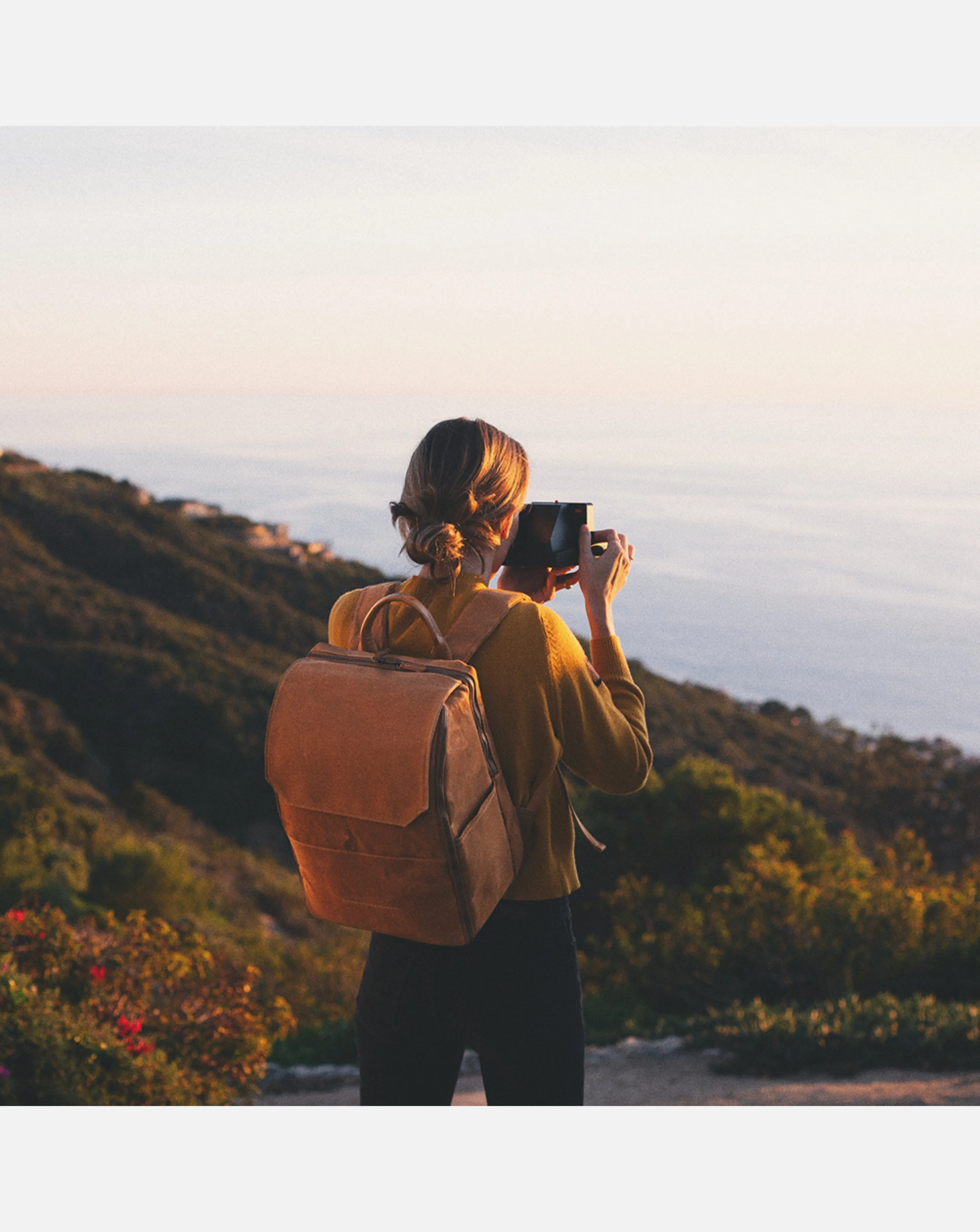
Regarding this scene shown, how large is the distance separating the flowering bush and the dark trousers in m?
1.80

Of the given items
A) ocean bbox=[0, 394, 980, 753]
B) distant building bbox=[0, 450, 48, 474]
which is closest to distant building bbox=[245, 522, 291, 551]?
distant building bbox=[0, 450, 48, 474]

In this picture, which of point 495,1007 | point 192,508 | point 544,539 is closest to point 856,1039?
point 495,1007

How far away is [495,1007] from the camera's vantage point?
1308mm

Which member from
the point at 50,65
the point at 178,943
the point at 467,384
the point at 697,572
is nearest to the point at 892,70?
the point at 50,65

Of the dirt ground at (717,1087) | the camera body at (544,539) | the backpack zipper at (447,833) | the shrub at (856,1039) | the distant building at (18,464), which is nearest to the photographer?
the backpack zipper at (447,833)

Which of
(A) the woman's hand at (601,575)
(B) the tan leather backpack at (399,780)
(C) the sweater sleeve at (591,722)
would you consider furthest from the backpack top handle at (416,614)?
(A) the woman's hand at (601,575)

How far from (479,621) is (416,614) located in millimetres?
118

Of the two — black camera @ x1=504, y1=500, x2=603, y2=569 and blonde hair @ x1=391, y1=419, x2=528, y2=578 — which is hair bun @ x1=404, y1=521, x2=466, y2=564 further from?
black camera @ x1=504, y1=500, x2=603, y2=569

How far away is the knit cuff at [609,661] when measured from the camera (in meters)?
1.36

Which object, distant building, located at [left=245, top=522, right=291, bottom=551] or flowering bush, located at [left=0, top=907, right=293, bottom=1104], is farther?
distant building, located at [left=245, top=522, right=291, bottom=551]

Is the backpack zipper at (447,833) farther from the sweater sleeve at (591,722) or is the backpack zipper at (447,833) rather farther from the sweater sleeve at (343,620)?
the sweater sleeve at (343,620)

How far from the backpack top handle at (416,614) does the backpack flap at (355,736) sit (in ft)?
0.07

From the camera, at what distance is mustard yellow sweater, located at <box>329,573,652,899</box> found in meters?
1.24

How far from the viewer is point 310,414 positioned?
5625 millimetres
